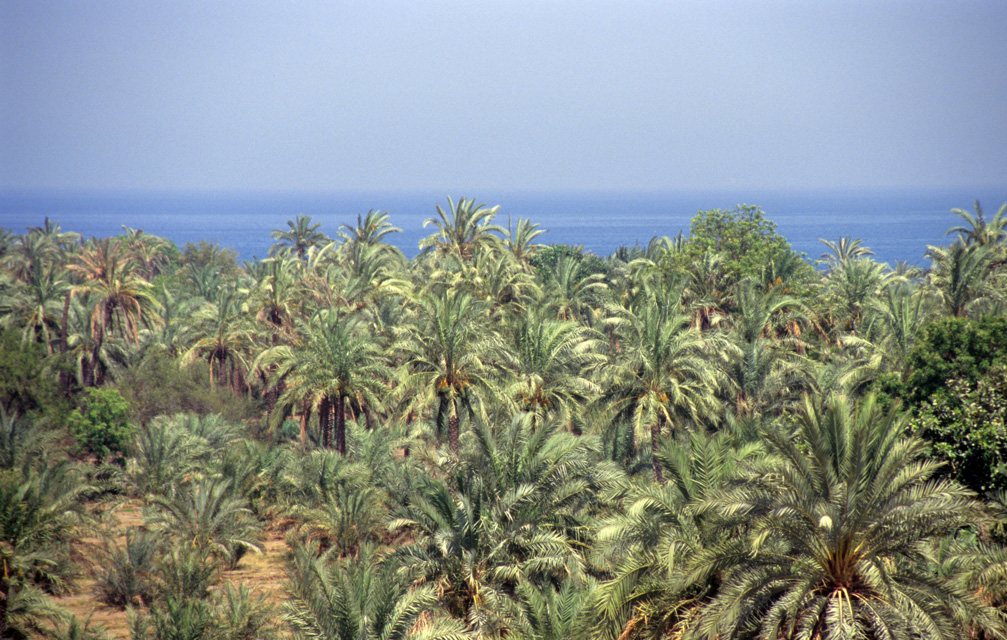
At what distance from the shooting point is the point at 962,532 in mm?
18188

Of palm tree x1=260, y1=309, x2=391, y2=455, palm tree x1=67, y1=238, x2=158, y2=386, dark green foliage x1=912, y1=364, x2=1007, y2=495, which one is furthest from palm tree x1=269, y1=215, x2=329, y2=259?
dark green foliage x1=912, y1=364, x2=1007, y2=495

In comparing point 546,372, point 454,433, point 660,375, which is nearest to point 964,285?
point 660,375

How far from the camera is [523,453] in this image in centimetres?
1945

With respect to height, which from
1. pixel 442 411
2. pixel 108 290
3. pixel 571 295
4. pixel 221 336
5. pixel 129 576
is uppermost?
pixel 108 290

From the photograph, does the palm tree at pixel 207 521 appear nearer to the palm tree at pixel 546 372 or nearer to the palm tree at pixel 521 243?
the palm tree at pixel 546 372

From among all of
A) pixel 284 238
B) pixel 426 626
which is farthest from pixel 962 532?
pixel 284 238

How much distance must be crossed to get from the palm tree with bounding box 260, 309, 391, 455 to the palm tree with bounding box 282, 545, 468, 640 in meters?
13.8

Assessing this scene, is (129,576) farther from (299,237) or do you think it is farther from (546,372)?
(299,237)

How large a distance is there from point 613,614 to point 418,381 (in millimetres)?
13014

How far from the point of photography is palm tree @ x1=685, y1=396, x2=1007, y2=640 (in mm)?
12078

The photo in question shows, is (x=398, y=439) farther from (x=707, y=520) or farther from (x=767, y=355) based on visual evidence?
(x=707, y=520)

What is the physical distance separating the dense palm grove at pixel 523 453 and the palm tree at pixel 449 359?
101mm

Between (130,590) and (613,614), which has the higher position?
(613,614)

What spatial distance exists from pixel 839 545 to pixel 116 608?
720 inches
